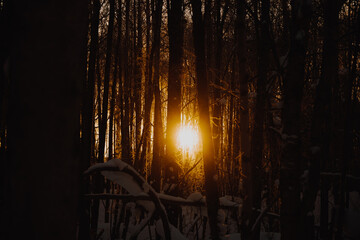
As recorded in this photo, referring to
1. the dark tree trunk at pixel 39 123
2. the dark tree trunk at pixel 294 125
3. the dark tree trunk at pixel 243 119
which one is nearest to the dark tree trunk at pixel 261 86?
the dark tree trunk at pixel 243 119

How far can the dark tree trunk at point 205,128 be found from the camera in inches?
82.7

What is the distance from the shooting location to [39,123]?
730 millimetres

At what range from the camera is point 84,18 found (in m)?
0.83

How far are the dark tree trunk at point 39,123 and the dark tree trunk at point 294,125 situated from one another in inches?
96.6

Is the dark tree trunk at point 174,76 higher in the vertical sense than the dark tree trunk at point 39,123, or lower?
higher

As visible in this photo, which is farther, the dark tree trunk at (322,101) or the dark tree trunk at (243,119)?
the dark tree trunk at (243,119)

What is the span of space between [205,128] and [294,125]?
1124 millimetres

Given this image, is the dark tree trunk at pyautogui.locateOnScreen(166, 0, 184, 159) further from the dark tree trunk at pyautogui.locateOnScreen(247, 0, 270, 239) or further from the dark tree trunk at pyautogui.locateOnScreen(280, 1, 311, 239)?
the dark tree trunk at pyautogui.locateOnScreen(280, 1, 311, 239)

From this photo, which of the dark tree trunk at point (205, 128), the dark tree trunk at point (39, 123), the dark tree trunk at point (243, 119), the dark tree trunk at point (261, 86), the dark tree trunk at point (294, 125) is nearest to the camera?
the dark tree trunk at point (39, 123)

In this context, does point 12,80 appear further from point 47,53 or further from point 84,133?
point 84,133

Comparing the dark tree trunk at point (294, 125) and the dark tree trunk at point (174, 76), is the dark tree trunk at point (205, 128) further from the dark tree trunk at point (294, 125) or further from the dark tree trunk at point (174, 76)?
the dark tree trunk at point (174, 76)

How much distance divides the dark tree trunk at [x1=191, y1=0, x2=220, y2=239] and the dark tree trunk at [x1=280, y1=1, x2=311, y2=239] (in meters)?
1.03

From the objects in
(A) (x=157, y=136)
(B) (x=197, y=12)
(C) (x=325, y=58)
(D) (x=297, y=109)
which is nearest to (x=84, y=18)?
(B) (x=197, y=12)

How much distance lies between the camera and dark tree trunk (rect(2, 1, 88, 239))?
720 mm
